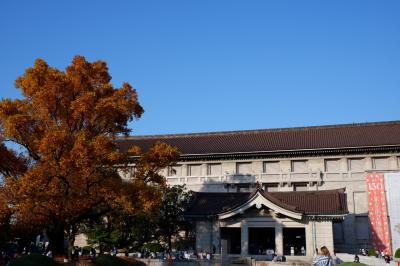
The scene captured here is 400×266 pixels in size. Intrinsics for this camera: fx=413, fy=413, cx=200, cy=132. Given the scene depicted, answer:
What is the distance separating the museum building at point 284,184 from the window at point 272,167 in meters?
0.11

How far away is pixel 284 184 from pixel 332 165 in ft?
17.3

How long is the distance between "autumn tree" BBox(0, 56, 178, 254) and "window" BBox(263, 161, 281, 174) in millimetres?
21682

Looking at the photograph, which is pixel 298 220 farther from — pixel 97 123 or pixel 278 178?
pixel 97 123

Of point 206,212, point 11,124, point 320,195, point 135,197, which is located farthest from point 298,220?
point 11,124

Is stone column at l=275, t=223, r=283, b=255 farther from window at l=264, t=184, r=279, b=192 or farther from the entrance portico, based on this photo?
window at l=264, t=184, r=279, b=192

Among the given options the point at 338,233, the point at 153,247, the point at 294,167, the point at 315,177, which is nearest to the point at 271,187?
the point at 294,167

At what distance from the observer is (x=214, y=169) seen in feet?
151

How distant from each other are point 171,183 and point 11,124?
2686cm

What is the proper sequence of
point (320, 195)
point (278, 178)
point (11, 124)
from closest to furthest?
point (11, 124) < point (320, 195) < point (278, 178)

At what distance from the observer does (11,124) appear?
21.7 metres

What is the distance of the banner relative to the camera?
36.3 m

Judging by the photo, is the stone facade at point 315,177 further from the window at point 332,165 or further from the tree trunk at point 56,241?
the tree trunk at point 56,241

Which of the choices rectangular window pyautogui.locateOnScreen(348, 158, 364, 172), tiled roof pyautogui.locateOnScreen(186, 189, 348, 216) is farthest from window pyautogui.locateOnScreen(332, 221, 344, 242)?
rectangular window pyautogui.locateOnScreen(348, 158, 364, 172)

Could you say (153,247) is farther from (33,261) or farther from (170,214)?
(33,261)
